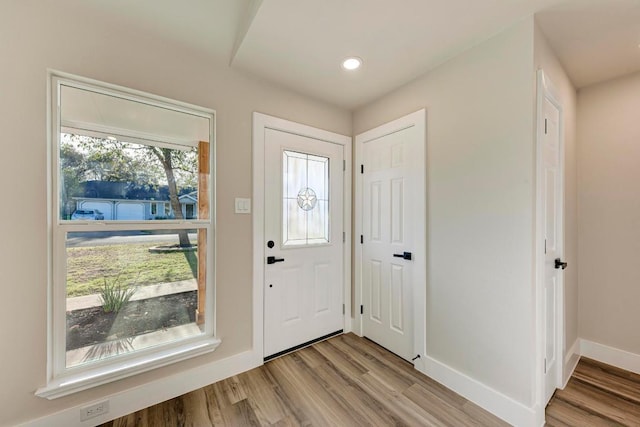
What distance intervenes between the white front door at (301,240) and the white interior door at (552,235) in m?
1.63

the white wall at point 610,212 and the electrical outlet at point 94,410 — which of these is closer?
the electrical outlet at point 94,410

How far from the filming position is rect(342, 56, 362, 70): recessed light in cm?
187

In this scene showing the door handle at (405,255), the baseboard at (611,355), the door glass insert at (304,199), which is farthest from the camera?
the door glass insert at (304,199)

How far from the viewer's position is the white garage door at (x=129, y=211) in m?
1.62

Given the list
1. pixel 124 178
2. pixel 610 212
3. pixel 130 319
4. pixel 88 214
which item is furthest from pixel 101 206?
pixel 610 212

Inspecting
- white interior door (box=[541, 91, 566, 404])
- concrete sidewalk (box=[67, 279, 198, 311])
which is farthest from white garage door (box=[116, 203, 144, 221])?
white interior door (box=[541, 91, 566, 404])

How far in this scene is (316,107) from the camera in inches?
97.2

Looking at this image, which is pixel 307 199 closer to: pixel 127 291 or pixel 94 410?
pixel 127 291

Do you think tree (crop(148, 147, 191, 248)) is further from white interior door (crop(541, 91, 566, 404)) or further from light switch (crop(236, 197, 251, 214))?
white interior door (crop(541, 91, 566, 404))

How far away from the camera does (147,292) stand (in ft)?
5.73

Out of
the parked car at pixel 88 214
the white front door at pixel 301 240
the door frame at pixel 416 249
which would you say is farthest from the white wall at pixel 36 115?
the door frame at pixel 416 249

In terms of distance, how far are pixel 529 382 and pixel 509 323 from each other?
322 mm

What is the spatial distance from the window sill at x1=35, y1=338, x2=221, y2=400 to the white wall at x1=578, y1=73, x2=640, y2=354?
129 inches

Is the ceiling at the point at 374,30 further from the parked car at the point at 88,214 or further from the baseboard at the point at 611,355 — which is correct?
the baseboard at the point at 611,355
